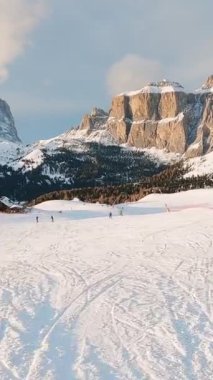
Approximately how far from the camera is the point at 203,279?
69.2 feet

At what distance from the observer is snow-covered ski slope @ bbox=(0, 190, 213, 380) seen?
12.5m

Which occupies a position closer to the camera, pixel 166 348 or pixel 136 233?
pixel 166 348

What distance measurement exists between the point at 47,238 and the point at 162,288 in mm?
19401

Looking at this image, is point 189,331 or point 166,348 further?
point 189,331

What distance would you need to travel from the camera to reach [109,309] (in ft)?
56.0


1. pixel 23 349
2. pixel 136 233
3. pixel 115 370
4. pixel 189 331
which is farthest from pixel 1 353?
pixel 136 233

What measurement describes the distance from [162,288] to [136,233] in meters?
17.1

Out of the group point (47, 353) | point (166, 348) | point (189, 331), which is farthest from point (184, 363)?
point (47, 353)

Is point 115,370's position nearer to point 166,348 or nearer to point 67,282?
point 166,348

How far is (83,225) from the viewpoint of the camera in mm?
45031

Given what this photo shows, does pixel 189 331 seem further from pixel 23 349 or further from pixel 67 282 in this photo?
pixel 67 282

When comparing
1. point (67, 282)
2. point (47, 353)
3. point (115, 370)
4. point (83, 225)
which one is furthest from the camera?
point (83, 225)

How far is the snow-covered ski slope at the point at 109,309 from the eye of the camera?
40.9ft

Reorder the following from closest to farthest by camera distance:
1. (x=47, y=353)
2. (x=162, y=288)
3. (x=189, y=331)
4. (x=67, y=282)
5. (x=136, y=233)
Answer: (x=47, y=353) → (x=189, y=331) → (x=162, y=288) → (x=67, y=282) → (x=136, y=233)
